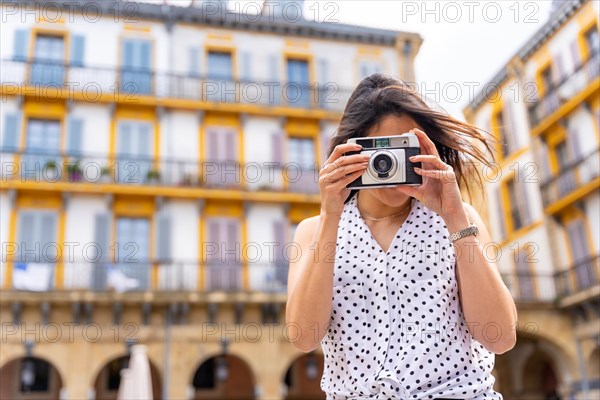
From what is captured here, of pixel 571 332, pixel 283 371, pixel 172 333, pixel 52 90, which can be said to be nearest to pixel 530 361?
pixel 571 332

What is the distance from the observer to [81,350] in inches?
641

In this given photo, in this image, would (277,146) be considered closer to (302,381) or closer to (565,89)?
(302,381)

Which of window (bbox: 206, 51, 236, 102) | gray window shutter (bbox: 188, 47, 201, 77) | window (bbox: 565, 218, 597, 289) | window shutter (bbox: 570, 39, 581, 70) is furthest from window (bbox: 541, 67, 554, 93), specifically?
gray window shutter (bbox: 188, 47, 201, 77)

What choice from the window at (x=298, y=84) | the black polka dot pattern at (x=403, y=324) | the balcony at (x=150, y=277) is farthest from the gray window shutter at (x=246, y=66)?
the black polka dot pattern at (x=403, y=324)

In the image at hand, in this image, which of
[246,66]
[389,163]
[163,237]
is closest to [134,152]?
[163,237]

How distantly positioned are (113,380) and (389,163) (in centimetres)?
1779

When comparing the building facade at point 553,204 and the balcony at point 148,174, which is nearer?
the balcony at point 148,174

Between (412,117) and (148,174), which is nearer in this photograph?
(412,117)

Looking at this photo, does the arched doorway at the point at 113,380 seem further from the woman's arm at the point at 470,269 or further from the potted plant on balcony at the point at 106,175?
the woman's arm at the point at 470,269

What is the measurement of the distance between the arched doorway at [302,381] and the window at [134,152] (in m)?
6.42

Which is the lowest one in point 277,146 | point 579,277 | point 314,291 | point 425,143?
point 314,291

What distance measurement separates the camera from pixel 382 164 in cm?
157

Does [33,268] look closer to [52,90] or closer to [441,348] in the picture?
[52,90]

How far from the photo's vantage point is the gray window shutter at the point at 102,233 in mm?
17500
